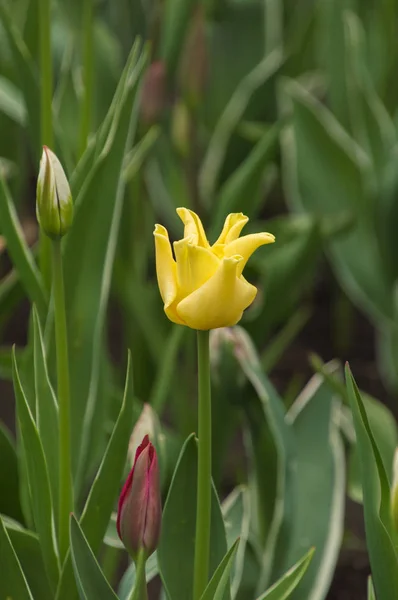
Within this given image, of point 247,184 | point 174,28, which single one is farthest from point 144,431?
point 174,28

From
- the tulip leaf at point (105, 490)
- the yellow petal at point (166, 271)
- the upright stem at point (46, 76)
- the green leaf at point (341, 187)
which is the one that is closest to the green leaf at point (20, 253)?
the upright stem at point (46, 76)

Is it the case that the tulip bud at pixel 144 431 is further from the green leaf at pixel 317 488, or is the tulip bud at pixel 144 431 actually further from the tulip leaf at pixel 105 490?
the green leaf at pixel 317 488

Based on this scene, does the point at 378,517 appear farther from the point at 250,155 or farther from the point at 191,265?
the point at 250,155

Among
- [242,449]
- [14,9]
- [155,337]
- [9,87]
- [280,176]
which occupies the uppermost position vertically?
[14,9]

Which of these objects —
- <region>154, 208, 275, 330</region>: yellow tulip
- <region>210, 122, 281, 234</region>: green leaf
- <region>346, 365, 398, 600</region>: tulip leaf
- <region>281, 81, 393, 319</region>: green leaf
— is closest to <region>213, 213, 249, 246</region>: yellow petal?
<region>154, 208, 275, 330</region>: yellow tulip

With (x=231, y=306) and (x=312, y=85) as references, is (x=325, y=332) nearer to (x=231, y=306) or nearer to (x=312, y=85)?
(x=312, y=85)

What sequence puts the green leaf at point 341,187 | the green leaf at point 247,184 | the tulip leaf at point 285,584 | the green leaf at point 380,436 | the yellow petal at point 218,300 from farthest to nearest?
the green leaf at point 341,187, the green leaf at point 247,184, the green leaf at point 380,436, the tulip leaf at point 285,584, the yellow petal at point 218,300

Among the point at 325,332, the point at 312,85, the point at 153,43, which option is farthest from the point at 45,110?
the point at 325,332
